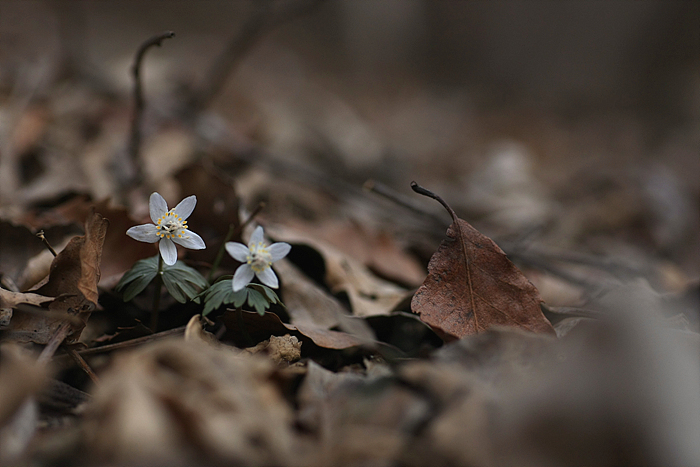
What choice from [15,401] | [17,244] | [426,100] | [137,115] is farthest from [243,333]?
[426,100]

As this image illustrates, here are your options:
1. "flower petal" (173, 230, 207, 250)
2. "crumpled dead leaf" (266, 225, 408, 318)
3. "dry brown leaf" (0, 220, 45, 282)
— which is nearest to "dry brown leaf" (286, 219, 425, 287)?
"crumpled dead leaf" (266, 225, 408, 318)

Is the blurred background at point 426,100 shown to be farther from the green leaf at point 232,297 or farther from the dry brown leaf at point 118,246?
the green leaf at point 232,297

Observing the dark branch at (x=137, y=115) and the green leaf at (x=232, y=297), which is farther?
the dark branch at (x=137, y=115)

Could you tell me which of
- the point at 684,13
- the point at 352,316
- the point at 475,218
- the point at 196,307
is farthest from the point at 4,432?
the point at 684,13

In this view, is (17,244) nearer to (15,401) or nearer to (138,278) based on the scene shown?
(138,278)

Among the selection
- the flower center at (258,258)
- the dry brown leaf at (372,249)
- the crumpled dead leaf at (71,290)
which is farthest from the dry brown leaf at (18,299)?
the dry brown leaf at (372,249)
